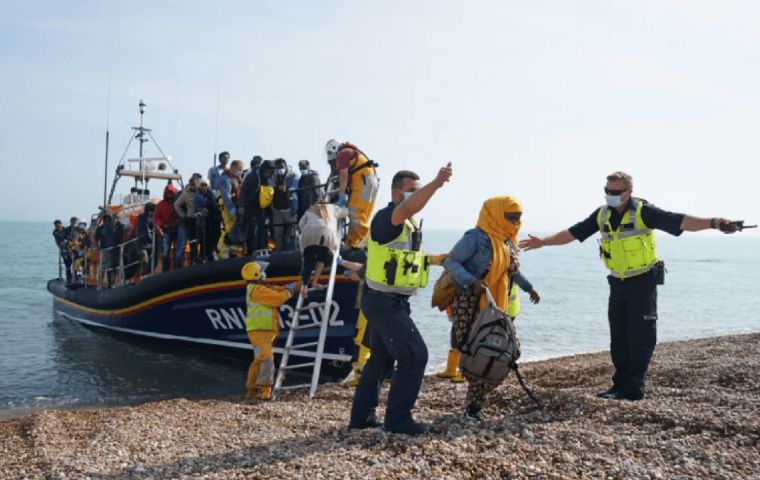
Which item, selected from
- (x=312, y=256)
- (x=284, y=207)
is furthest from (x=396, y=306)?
(x=284, y=207)

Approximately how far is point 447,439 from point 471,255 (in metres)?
1.14

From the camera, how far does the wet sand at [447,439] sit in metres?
3.32

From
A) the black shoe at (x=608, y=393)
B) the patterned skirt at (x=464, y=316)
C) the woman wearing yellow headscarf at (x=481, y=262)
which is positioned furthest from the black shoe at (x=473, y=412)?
the black shoe at (x=608, y=393)

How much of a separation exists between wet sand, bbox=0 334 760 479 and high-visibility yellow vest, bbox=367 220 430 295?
2.82ft

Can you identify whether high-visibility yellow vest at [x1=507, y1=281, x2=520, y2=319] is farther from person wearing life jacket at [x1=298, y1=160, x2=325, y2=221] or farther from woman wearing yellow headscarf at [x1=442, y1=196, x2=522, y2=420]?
person wearing life jacket at [x1=298, y1=160, x2=325, y2=221]

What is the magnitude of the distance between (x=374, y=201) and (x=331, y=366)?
227 centimetres

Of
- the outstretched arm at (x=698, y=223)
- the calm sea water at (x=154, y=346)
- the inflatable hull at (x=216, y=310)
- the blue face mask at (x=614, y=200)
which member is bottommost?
the calm sea water at (x=154, y=346)

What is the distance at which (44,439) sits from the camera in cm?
510

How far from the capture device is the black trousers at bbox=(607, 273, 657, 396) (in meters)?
4.70

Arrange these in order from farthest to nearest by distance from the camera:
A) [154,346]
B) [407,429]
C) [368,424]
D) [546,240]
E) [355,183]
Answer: [154,346], [355,183], [546,240], [368,424], [407,429]

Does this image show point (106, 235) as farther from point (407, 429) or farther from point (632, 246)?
point (632, 246)

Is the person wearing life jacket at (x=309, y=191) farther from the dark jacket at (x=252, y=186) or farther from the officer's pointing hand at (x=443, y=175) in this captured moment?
the officer's pointing hand at (x=443, y=175)

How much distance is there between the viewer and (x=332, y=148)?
7242 mm

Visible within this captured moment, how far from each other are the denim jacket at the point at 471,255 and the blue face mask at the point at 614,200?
1.14m
